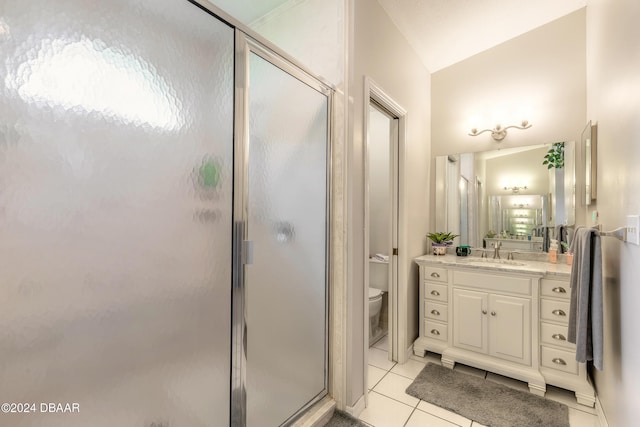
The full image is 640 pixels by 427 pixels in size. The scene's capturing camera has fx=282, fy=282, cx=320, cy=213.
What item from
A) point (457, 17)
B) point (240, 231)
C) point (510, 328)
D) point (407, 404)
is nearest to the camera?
point (240, 231)

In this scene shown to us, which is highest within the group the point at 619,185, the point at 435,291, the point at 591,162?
the point at 591,162

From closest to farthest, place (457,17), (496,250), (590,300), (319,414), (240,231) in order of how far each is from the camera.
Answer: (240,231), (590,300), (319,414), (457,17), (496,250)

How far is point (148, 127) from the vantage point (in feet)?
3.15

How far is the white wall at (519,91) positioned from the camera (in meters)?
2.32

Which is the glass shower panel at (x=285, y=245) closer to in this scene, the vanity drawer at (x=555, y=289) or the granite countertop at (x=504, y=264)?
the granite countertop at (x=504, y=264)

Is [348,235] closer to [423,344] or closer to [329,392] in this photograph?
[329,392]

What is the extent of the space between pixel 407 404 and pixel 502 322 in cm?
97

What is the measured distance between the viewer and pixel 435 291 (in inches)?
98.6

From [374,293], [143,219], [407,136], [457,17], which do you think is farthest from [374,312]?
[457,17]

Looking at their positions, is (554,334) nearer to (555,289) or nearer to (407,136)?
(555,289)

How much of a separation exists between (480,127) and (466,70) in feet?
1.96

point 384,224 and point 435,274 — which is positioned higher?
point 384,224

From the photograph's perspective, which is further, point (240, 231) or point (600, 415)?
point (600, 415)

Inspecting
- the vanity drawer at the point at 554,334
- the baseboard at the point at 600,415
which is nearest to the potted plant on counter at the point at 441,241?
the vanity drawer at the point at 554,334
